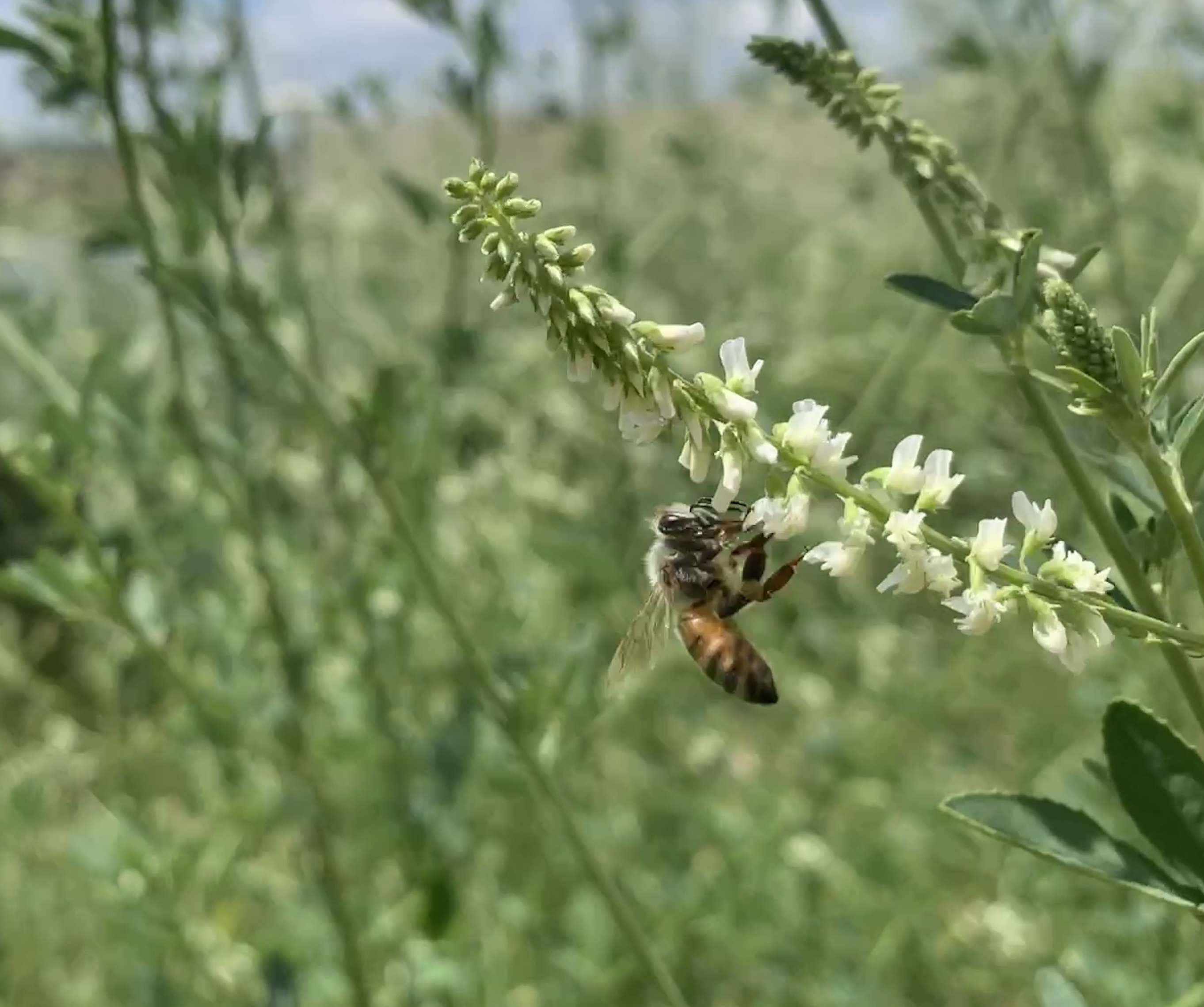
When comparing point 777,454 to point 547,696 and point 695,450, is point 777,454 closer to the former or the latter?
point 695,450

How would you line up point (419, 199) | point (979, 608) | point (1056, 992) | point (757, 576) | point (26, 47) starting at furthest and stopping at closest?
point (419, 199), point (26, 47), point (757, 576), point (1056, 992), point (979, 608)

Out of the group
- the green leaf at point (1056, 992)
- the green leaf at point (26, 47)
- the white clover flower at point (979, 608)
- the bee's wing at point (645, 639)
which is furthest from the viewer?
the green leaf at point (26, 47)

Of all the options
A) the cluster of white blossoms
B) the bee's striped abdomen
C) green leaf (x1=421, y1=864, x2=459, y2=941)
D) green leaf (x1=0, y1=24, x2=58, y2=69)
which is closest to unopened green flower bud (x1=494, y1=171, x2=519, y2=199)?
the cluster of white blossoms

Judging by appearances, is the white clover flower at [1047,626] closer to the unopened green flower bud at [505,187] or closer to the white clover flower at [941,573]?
the white clover flower at [941,573]

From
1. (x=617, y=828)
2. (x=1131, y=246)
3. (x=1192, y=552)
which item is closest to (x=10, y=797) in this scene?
(x=617, y=828)

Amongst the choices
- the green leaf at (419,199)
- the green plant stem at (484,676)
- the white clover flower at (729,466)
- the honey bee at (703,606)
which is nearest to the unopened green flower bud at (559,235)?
the white clover flower at (729,466)

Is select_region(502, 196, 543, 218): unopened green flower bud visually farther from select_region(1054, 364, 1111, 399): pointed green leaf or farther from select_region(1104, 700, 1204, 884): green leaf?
select_region(1104, 700, 1204, 884): green leaf

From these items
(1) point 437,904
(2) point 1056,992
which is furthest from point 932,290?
(1) point 437,904
